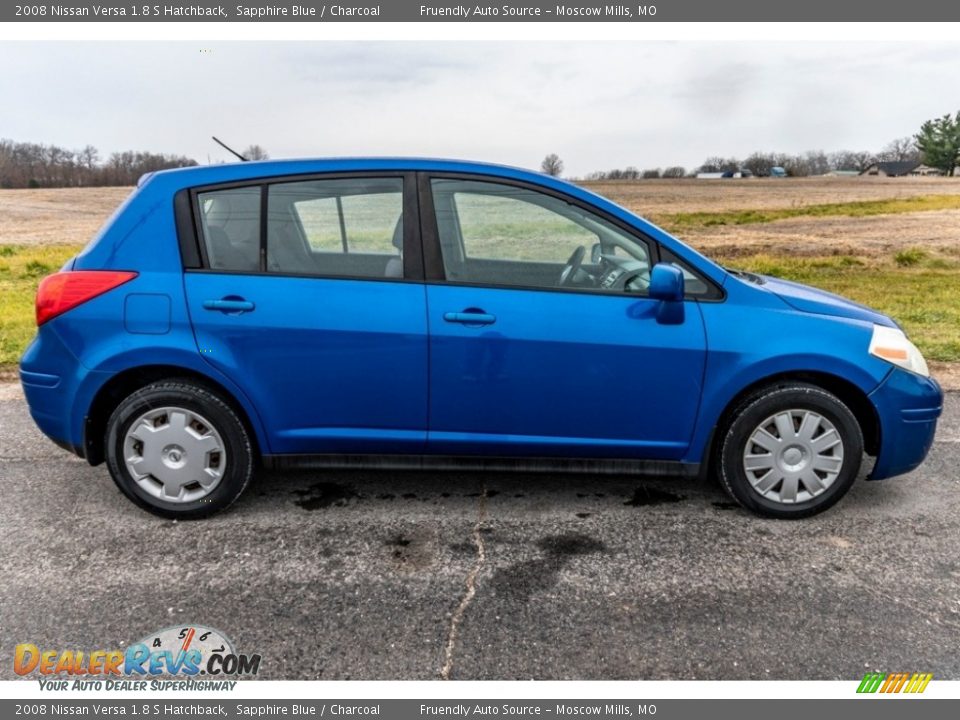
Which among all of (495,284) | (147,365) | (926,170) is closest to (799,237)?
(495,284)

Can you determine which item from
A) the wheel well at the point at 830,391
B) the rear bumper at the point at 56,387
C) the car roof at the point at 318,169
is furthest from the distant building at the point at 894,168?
the rear bumper at the point at 56,387

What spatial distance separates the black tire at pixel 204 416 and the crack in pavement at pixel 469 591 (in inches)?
44.9

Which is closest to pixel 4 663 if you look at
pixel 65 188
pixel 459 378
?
pixel 459 378

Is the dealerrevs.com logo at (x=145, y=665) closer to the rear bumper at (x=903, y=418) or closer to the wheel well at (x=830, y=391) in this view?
the wheel well at (x=830, y=391)

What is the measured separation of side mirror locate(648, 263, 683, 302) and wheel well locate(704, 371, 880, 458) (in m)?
0.61

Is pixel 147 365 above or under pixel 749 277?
under

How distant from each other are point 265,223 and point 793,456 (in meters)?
2.75

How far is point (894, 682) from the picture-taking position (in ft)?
8.26

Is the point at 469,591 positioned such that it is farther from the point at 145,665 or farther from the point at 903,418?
the point at 903,418

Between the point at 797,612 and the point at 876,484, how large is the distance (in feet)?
5.37

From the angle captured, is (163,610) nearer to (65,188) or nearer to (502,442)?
(502,442)

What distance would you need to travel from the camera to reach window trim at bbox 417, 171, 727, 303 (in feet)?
11.5

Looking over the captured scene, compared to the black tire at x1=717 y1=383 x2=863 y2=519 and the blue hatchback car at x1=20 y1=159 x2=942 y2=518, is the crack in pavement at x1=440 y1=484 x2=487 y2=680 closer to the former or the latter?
the blue hatchback car at x1=20 y1=159 x2=942 y2=518

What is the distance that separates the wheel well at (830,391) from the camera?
360cm
